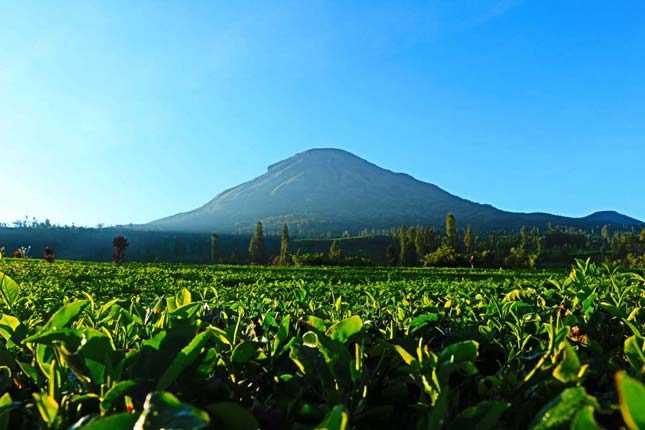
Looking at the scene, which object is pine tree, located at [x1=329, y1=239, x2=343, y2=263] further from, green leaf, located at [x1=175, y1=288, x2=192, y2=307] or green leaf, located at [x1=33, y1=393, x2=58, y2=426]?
green leaf, located at [x1=33, y1=393, x2=58, y2=426]

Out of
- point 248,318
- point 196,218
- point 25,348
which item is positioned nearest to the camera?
point 25,348

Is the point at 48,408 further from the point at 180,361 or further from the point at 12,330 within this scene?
the point at 12,330

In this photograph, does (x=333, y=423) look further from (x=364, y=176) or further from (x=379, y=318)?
(x=364, y=176)

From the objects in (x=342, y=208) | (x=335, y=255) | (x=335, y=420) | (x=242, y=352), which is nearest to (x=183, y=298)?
(x=242, y=352)

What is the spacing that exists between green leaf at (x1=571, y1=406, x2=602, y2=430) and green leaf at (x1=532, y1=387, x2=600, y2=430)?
1cm

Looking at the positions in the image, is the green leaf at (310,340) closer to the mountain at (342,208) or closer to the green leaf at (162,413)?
the green leaf at (162,413)

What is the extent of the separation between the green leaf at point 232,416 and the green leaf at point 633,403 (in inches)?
16.8

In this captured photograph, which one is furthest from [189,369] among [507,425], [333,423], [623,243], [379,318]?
[623,243]

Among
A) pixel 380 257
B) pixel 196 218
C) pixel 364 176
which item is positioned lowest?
pixel 380 257

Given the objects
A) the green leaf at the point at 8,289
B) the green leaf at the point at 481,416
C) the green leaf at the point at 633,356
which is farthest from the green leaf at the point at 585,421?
the green leaf at the point at 8,289

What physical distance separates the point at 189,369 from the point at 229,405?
0.22 meters

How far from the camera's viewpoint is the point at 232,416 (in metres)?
0.61

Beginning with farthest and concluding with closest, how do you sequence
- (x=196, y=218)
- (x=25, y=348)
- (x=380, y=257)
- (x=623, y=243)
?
(x=196, y=218) → (x=380, y=257) → (x=623, y=243) → (x=25, y=348)

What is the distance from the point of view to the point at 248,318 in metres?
1.52
